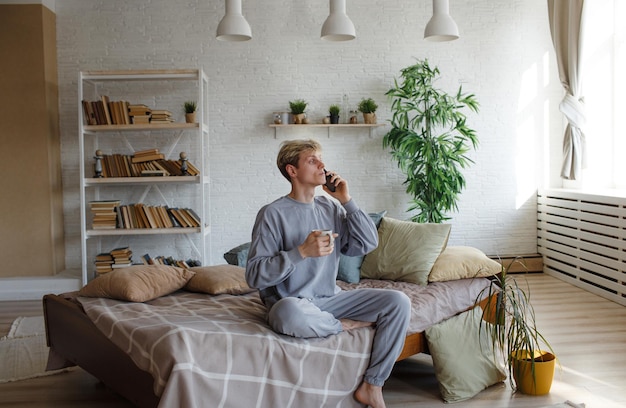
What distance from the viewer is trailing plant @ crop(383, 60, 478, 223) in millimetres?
6523

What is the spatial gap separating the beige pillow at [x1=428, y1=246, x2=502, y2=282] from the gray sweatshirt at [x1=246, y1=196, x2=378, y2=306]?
3.18 feet

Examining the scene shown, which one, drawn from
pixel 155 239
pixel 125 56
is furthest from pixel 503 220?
pixel 125 56

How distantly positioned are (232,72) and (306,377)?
186 inches

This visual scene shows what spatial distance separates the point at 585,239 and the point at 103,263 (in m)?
4.73

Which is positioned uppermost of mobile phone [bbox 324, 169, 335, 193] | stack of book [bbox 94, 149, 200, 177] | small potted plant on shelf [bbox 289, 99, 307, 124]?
small potted plant on shelf [bbox 289, 99, 307, 124]

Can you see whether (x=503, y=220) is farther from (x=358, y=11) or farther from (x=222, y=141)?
(x=222, y=141)

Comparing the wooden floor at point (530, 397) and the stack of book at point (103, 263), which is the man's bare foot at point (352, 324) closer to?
the wooden floor at point (530, 397)

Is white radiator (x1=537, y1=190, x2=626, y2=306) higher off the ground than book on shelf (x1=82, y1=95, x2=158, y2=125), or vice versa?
book on shelf (x1=82, y1=95, x2=158, y2=125)

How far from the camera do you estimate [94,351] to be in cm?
325

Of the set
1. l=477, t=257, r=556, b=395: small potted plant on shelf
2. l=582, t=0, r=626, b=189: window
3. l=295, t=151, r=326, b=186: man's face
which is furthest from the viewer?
l=582, t=0, r=626, b=189: window

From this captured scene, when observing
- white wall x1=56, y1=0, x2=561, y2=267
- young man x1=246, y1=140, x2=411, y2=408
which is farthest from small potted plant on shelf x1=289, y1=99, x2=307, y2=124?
young man x1=246, y1=140, x2=411, y2=408

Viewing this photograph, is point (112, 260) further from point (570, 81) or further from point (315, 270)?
point (570, 81)

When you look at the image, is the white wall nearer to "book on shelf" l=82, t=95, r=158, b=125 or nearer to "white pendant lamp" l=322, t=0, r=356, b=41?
"book on shelf" l=82, t=95, r=158, b=125

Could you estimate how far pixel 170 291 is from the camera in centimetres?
366
